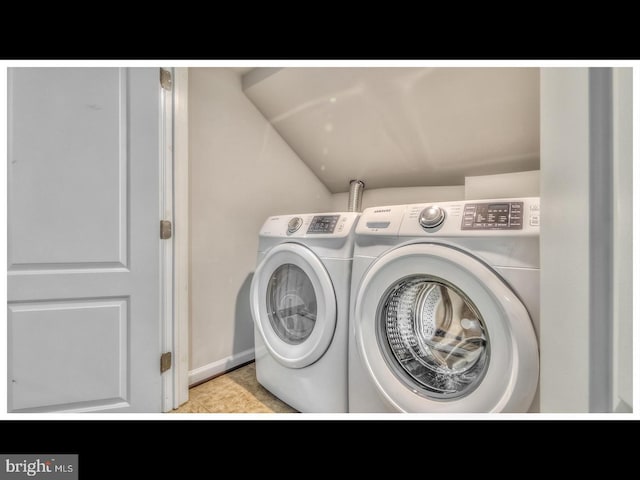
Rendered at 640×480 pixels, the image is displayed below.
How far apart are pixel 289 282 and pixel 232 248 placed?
18.6 inches

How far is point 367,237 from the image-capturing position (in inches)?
34.0

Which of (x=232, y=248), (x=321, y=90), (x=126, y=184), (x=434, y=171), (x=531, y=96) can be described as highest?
(x=321, y=90)

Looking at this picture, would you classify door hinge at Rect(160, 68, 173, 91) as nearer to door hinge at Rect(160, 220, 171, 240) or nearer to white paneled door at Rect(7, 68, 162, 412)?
white paneled door at Rect(7, 68, 162, 412)

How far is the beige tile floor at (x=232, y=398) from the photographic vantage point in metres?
1.09

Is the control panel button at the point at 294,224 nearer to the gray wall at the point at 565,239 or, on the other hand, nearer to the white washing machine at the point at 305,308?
the white washing machine at the point at 305,308

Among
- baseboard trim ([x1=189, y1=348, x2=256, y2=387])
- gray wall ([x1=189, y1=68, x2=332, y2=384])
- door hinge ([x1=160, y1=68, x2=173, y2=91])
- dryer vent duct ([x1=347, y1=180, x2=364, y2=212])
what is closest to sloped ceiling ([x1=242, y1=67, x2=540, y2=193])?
dryer vent duct ([x1=347, y1=180, x2=364, y2=212])

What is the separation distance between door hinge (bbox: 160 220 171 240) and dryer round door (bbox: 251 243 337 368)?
0.38 metres

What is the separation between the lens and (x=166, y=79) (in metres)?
1.02

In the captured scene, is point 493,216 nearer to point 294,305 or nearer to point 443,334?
point 443,334

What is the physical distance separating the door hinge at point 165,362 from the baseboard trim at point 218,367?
244 millimetres

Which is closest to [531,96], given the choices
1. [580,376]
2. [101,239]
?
[580,376]

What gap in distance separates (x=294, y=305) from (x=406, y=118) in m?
0.99

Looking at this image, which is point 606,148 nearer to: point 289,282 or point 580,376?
point 580,376

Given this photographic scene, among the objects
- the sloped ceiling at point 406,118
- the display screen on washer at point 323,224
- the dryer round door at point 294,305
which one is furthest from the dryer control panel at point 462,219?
the sloped ceiling at point 406,118
